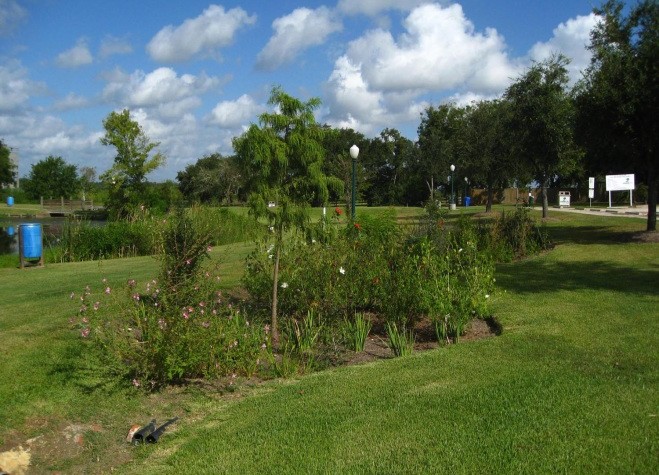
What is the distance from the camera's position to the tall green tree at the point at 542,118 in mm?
24344

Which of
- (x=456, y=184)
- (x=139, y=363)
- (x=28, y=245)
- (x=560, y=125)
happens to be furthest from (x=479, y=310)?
(x=456, y=184)

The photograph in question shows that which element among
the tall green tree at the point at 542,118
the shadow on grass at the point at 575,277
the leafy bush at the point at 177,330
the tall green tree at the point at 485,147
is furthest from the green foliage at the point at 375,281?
the tall green tree at the point at 485,147

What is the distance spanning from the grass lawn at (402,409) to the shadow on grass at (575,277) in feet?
6.58

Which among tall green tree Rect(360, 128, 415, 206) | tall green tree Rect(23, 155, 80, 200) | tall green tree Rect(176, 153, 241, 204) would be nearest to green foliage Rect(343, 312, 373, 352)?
tall green tree Rect(176, 153, 241, 204)

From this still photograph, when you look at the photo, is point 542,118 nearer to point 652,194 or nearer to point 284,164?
point 652,194

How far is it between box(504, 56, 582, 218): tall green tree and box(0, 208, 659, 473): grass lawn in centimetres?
1718

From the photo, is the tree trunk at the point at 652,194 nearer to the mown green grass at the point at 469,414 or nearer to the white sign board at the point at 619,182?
the white sign board at the point at 619,182

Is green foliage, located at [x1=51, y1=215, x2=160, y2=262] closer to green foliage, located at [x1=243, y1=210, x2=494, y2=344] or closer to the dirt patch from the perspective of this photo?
green foliage, located at [x1=243, y1=210, x2=494, y2=344]

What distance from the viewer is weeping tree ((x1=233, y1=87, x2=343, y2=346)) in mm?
7297

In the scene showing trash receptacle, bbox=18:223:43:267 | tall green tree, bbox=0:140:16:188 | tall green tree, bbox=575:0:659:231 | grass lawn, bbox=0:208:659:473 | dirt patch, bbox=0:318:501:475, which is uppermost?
tall green tree, bbox=0:140:16:188

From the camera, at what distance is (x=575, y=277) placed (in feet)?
38.6

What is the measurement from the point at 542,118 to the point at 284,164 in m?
19.4

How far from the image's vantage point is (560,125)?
24281 millimetres

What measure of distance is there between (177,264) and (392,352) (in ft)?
8.75
